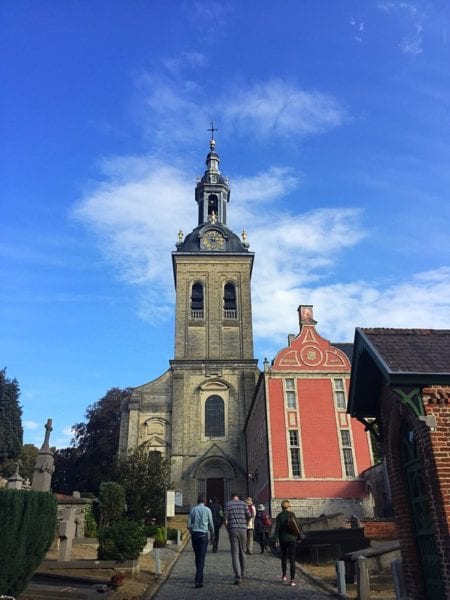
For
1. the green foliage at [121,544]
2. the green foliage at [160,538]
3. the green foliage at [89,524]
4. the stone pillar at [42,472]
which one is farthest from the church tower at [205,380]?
the green foliage at [121,544]

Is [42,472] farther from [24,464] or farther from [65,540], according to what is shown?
[24,464]

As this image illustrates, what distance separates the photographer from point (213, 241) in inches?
1672

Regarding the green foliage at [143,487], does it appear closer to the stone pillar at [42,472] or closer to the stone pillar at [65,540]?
the stone pillar at [42,472]

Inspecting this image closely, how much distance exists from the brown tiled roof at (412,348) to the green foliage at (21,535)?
5.24 metres

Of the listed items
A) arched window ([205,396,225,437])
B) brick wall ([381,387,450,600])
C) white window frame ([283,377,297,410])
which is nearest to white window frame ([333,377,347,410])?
white window frame ([283,377,297,410])

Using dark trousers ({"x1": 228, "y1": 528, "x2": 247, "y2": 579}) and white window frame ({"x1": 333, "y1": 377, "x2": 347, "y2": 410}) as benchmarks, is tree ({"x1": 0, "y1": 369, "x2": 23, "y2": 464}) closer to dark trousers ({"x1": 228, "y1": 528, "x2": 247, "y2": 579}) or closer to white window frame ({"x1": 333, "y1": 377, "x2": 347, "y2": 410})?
white window frame ({"x1": 333, "y1": 377, "x2": 347, "y2": 410})

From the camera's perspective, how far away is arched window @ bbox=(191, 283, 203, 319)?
39.6 metres

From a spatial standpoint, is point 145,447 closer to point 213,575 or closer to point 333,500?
point 333,500

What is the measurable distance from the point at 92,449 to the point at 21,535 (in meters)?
37.2

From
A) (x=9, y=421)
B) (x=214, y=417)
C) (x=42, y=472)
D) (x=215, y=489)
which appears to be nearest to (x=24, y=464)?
(x=9, y=421)

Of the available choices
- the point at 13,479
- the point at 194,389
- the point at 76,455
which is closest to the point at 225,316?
the point at 194,389

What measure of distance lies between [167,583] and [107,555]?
64.5 inches

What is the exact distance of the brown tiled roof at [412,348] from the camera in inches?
269

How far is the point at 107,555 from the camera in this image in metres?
10.4
